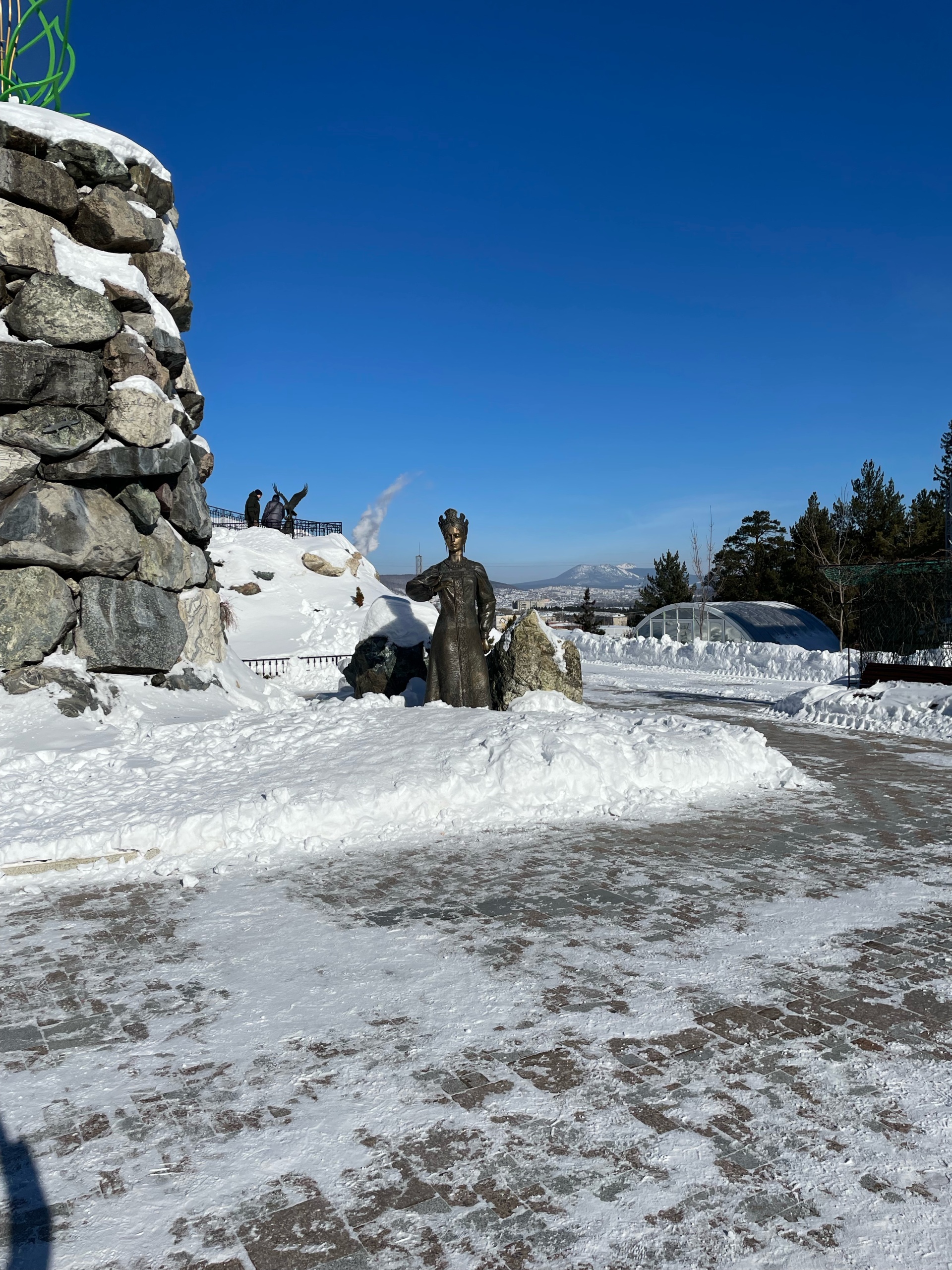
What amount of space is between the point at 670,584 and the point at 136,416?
34.9 meters

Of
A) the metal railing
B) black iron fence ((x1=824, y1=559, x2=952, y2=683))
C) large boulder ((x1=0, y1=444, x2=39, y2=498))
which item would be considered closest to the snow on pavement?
large boulder ((x1=0, y1=444, x2=39, y2=498))

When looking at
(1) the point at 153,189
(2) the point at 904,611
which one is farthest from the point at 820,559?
(1) the point at 153,189

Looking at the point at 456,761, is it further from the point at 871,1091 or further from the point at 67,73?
the point at 67,73

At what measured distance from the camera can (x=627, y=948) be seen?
4492 mm

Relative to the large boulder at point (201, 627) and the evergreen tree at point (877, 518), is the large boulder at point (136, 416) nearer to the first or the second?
the large boulder at point (201, 627)

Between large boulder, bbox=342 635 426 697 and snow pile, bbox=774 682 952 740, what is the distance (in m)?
6.76

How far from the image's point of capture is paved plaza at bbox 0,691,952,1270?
246 centimetres

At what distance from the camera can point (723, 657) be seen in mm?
25922

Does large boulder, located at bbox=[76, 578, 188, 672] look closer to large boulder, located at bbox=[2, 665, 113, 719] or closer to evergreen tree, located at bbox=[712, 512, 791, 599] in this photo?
large boulder, located at bbox=[2, 665, 113, 719]

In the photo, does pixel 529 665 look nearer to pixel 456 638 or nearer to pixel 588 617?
pixel 456 638

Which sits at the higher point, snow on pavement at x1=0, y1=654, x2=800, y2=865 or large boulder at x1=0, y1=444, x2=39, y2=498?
large boulder at x1=0, y1=444, x2=39, y2=498

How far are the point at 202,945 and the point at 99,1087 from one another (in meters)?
1.42

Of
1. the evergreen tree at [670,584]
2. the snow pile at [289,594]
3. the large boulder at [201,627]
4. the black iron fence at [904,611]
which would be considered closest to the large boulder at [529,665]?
the large boulder at [201,627]

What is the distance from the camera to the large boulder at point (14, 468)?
34.7ft
